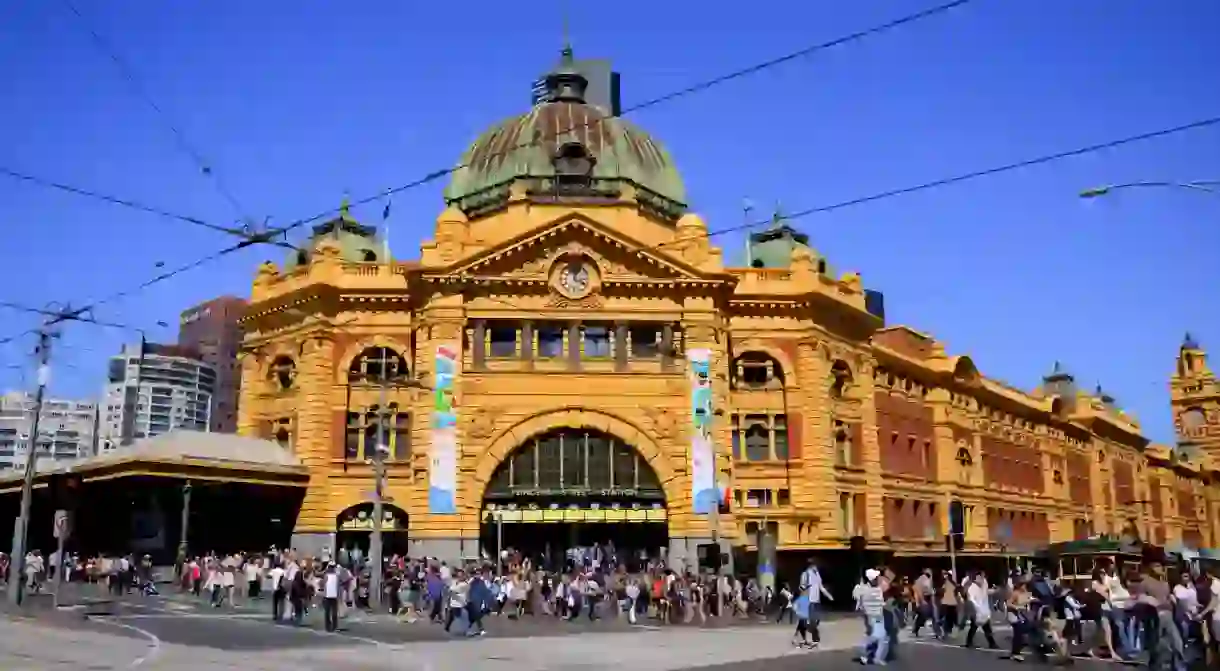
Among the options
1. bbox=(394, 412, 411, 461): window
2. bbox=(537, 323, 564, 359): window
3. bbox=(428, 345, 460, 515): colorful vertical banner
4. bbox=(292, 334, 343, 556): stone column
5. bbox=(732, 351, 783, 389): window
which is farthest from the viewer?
bbox=(732, 351, 783, 389): window

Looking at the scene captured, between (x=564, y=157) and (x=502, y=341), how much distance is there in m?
11.5

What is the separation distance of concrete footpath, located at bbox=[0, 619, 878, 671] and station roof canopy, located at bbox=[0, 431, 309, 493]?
724 inches

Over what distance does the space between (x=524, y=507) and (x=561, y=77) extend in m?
26.8

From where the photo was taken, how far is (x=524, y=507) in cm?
4722

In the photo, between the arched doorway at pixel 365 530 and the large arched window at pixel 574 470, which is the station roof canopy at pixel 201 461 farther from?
the large arched window at pixel 574 470

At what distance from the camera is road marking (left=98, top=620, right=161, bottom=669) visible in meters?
19.0

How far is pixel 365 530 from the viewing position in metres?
48.9

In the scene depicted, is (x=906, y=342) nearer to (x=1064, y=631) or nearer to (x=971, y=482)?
(x=971, y=482)

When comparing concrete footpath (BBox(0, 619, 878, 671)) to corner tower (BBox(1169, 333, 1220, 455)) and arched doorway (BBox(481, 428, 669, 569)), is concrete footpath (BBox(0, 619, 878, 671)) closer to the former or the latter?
arched doorway (BBox(481, 428, 669, 569))

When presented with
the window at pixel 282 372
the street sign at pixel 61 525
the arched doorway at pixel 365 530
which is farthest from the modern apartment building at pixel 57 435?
the street sign at pixel 61 525

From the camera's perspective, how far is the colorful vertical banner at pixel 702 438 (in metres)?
46.9

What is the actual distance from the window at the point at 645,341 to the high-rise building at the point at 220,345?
84.8m

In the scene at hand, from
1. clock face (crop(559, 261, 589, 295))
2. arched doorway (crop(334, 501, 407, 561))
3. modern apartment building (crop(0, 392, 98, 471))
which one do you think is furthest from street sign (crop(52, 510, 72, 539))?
modern apartment building (crop(0, 392, 98, 471))

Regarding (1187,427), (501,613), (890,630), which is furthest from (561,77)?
(1187,427)
